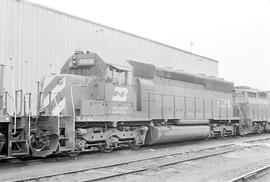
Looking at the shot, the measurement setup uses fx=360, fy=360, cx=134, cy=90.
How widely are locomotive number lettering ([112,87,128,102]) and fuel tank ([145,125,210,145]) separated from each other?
213 cm

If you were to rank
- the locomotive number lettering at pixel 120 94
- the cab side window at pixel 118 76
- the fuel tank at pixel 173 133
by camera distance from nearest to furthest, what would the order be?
the cab side window at pixel 118 76 < the locomotive number lettering at pixel 120 94 < the fuel tank at pixel 173 133

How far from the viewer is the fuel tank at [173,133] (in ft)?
44.8

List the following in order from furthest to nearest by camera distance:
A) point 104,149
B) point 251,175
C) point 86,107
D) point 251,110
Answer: point 251,110 → point 104,149 → point 86,107 → point 251,175

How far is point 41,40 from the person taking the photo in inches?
613

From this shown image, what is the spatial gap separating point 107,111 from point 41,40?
19.2ft

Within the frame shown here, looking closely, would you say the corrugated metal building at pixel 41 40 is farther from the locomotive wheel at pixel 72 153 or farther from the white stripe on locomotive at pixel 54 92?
the locomotive wheel at pixel 72 153

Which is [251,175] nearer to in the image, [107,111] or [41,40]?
[107,111]

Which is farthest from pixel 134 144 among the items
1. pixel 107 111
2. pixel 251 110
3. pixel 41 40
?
pixel 251 110

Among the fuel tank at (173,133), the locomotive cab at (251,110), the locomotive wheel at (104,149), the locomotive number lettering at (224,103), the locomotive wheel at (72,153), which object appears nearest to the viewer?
the locomotive wheel at (72,153)

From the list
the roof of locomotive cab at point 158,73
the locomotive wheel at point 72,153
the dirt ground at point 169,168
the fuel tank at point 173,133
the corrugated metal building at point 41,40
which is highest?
the corrugated metal building at point 41,40

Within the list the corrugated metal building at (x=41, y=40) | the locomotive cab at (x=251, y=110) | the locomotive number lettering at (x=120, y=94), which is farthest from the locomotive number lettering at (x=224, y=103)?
the locomotive number lettering at (x=120, y=94)

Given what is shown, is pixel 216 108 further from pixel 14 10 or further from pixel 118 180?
pixel 118 180

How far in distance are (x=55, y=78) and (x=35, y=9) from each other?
5241 millimetres

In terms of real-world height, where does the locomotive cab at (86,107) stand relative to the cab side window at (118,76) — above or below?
below
